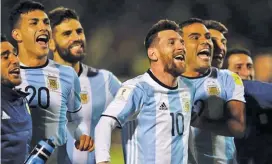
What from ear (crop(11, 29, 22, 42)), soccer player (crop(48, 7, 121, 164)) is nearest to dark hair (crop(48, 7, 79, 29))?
soccer player (crop(48, 7, 121, 164))

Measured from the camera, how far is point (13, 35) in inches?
97.0

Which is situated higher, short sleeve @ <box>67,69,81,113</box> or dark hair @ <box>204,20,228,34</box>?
dark hair @ <box>204,20,228,34</box>

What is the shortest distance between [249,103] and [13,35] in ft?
3.14

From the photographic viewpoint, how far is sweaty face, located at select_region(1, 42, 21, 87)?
2.44 m

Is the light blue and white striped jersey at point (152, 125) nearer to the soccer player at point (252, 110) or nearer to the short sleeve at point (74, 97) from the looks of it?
the short sleeve at point (74, 97)

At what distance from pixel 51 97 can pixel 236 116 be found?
0.73 metres

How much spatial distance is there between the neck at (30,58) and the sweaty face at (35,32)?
0.04ft

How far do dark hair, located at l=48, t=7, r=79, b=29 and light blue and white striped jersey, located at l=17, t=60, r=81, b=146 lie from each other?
0.15 m

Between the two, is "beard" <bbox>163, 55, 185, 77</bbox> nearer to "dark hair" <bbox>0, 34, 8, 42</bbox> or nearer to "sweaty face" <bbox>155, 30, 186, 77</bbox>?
"sweaty face" <bbox>155, 30, 186, 77</bbox>

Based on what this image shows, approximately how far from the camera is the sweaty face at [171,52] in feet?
8.20

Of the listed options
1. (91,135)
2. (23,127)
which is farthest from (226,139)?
(23,127)

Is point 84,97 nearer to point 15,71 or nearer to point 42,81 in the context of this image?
point 42,81

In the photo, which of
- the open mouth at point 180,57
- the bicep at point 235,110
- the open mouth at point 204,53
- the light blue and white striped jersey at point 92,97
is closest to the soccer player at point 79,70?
the light blue and white striped jersey at point 92,97

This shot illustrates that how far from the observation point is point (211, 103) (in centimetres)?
264
